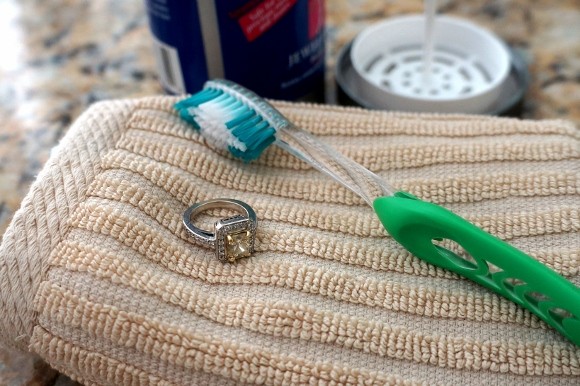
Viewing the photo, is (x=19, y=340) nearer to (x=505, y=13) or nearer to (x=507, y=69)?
(x=507, y=69)

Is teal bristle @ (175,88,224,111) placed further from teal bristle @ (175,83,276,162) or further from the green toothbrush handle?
the green toothbrush handle

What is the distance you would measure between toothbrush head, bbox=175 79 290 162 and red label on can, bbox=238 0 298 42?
59mm

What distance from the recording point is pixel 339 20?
0.65 meters

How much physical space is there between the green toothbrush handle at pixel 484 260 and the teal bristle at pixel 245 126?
80mm

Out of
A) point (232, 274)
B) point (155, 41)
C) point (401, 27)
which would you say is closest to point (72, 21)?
point (155, 41)

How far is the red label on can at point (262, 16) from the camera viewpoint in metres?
0.44

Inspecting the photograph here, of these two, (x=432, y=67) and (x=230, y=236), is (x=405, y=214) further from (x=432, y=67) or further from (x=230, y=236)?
(x=432, y=67)

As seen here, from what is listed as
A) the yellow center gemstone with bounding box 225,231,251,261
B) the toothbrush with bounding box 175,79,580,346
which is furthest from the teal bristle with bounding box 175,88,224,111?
the yellow center gemstone with bounding box 225,231,251,261

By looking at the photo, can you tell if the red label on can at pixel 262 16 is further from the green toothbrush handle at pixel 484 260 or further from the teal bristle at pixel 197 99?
the green toothbrush handle at pixel 484 260

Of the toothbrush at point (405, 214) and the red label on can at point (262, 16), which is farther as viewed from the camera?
the red label on can at point (262, 16)

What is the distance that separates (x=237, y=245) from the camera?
338 millimetres

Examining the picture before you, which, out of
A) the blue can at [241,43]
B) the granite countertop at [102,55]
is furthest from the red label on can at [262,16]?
the granite countertop at [102,55]

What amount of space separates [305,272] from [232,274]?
4 centimetres

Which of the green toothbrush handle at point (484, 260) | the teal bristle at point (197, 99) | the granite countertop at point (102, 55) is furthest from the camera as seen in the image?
the granite countertop at point (102, 55)
